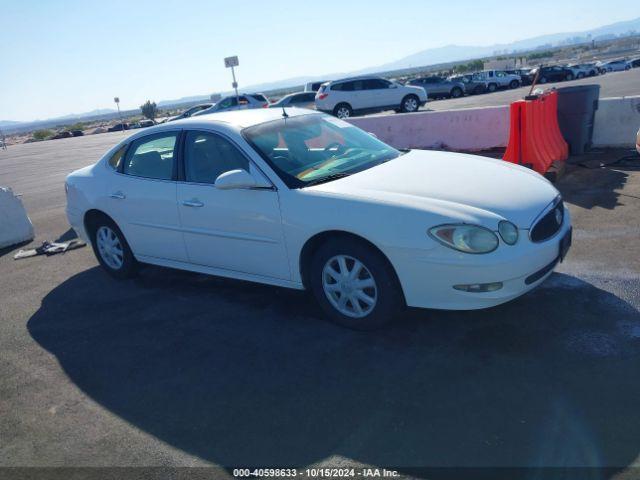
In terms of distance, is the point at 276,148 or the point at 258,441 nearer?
the point at 258,441

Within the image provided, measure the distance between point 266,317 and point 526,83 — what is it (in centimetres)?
4004

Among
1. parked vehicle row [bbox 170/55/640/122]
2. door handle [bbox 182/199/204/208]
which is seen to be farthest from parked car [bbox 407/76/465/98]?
door handle [bbox 182/199/204/208]

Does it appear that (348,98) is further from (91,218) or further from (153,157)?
(153,157)

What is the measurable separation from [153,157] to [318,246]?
6.77 ft

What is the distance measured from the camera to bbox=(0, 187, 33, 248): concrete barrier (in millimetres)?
7773

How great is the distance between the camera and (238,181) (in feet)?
13.6

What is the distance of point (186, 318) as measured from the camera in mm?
4617

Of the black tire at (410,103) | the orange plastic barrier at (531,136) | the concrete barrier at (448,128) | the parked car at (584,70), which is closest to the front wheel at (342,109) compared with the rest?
the black tire at (410,103)

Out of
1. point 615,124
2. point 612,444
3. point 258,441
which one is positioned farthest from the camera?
point 615,124

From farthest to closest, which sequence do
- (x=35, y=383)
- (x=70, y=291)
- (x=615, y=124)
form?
(x=615, y=124) → (x=70, y=291) → (x=35, y=383)

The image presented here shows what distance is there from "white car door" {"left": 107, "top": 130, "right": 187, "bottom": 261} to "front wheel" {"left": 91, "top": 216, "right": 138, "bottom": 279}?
6.8 inches

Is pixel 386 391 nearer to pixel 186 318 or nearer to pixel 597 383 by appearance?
pixel 597 383

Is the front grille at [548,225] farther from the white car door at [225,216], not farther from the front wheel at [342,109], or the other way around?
the front wheel at [342,109]

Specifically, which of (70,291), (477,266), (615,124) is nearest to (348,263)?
(477,266)
